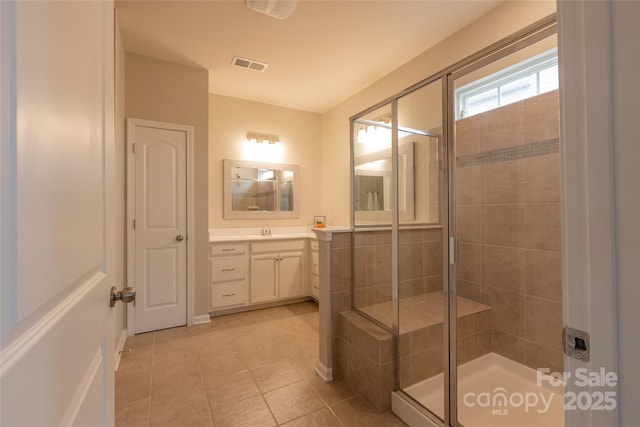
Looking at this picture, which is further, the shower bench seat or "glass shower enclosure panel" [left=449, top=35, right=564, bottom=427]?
"glass shower enclosure panel" [left=449, top=35, right=564, bottom=427]

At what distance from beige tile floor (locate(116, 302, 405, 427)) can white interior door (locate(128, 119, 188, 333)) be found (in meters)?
0.25

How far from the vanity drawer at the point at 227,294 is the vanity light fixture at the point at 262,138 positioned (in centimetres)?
198

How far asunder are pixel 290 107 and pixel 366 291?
3.19m

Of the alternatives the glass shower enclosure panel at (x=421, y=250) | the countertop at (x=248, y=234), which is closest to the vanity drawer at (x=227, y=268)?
the countertop at (x=248, y=234)

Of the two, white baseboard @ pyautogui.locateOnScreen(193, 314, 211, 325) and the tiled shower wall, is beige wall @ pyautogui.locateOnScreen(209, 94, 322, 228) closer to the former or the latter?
white baseboard @ pyautogui.locateOnScreen(193, 314, 211, 325)

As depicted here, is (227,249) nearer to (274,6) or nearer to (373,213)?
(373,213)

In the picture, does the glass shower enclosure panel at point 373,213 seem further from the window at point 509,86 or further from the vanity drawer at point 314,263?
the vanity drawer at point 314,263

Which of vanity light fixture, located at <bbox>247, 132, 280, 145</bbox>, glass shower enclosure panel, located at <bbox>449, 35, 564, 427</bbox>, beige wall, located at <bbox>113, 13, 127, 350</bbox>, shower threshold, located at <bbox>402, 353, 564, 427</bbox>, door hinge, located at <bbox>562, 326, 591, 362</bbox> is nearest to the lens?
door hinge, located at <bbox>562, 326, 591, 362</bbox>

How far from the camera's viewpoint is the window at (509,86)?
184cm

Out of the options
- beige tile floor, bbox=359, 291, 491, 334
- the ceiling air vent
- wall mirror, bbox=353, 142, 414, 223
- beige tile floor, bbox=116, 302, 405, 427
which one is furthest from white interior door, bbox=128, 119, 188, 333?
beige tile floor, bbox=359, 291, 491, 334

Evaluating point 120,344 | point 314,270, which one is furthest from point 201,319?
→ point 314,270

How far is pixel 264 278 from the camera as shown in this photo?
349cm

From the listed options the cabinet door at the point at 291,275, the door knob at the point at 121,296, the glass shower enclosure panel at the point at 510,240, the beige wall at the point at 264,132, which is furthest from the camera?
the beige wall at the point at 264,132

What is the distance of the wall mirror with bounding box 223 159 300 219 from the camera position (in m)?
3.82
